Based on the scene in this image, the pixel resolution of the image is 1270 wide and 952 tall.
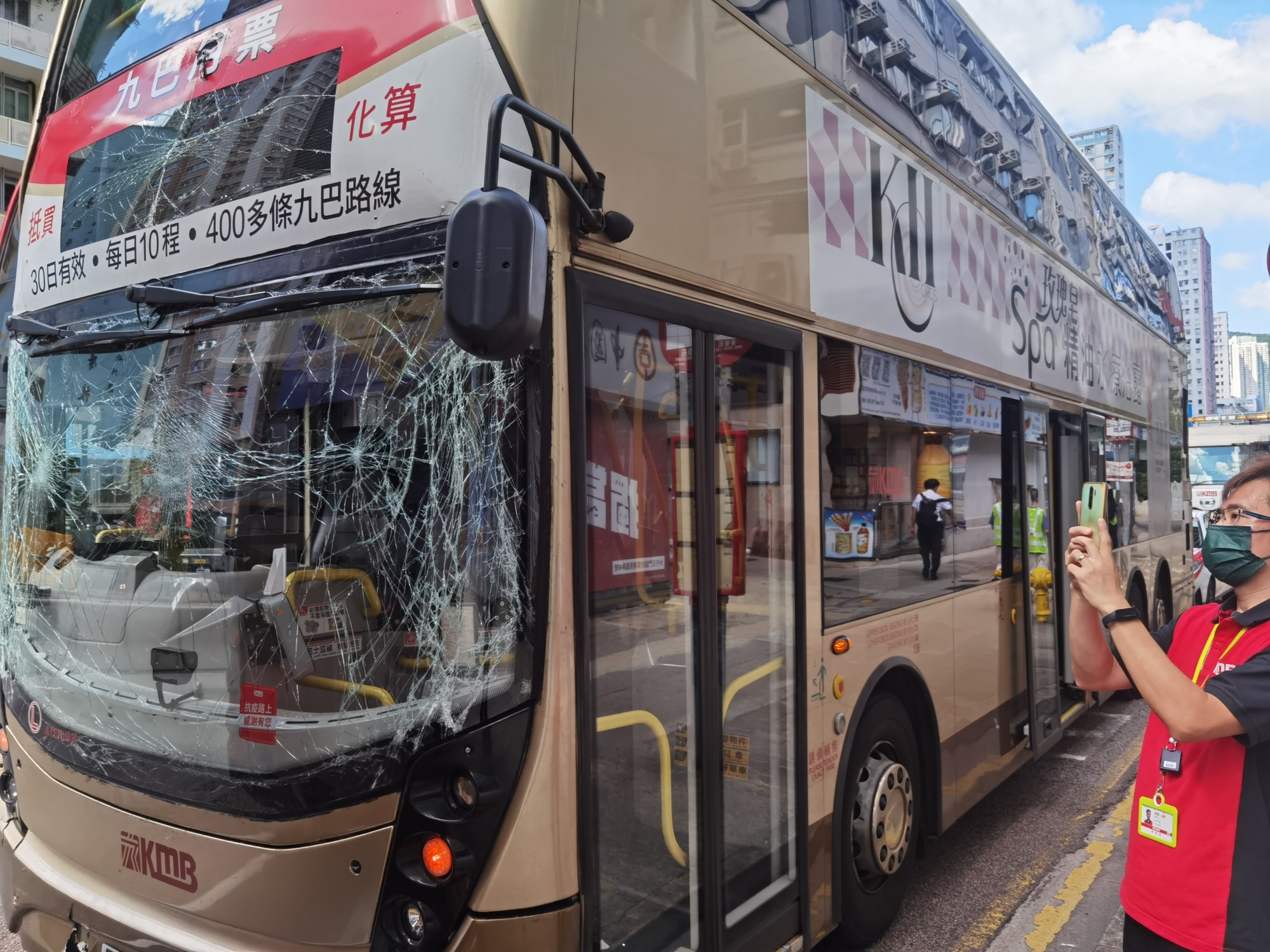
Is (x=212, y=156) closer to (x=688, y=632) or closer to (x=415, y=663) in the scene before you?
(x=415, y=663)

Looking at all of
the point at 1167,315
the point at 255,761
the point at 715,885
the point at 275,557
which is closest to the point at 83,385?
the point at 275,557

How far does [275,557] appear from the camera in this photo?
245cm

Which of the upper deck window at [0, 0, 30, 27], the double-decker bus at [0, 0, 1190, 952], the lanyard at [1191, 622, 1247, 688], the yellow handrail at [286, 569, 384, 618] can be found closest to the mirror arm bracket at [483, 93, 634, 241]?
the double-decker bus at [0, 0, 1190, 952]

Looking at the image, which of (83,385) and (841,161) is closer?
(83,385)

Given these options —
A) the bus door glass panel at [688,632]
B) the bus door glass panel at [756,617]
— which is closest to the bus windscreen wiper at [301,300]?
the bus door glass panel at [688,632]

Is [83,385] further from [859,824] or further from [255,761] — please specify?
[859,824]

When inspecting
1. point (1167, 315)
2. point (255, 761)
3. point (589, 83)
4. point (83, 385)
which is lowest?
point (255, 761)

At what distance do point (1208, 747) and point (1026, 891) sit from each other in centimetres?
279

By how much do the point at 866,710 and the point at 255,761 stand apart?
2365mm

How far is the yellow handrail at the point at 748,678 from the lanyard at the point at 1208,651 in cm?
126

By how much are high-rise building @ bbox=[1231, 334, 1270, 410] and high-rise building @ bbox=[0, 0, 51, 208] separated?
218ft

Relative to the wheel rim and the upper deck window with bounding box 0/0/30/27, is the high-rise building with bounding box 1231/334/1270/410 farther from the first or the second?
the wheel rim

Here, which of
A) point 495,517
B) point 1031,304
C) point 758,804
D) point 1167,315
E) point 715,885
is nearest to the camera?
point 495,517

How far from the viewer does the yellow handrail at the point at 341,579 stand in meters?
2.33
